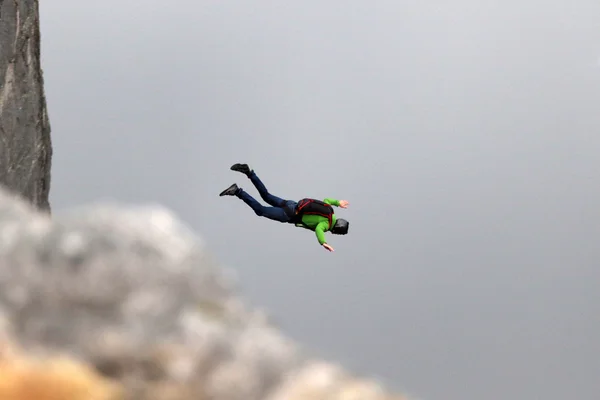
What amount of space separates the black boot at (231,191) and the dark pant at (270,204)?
0.15 m

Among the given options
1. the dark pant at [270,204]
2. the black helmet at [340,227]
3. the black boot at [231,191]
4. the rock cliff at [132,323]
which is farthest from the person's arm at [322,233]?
the rock cliff at [132,323]

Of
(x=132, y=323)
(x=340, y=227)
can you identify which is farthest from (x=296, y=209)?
(x=132, y=323)

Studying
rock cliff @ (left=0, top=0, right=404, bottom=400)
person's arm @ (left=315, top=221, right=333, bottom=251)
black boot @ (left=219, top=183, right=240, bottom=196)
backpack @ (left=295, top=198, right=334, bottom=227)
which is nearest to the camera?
rock cliff @ (left=0, top=0, right=404, bottom=400)

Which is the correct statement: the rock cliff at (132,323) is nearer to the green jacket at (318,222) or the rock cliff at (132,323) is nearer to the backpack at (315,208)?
the green jacket at (318,222)

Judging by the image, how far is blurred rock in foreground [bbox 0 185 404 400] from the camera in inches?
110

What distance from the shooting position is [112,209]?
379 centimetres

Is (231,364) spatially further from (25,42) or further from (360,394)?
(25,42)

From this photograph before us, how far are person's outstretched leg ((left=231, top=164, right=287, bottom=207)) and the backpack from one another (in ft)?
2.87

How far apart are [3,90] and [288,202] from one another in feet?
27.2

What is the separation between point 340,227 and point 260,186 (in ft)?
10.1

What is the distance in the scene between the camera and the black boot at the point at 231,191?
56.5ft

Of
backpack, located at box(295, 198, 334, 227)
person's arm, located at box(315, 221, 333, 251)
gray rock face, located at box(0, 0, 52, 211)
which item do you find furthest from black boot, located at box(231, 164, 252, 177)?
gray rock face, located at box(0, 0, 52, 211)

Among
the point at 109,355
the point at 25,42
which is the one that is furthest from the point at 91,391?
the point at 25,42

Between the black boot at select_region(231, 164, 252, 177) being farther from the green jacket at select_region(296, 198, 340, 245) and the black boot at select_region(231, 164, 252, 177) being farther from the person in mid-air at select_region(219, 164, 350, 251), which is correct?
the green jacket at select_region(296, 198, 340, 245)
